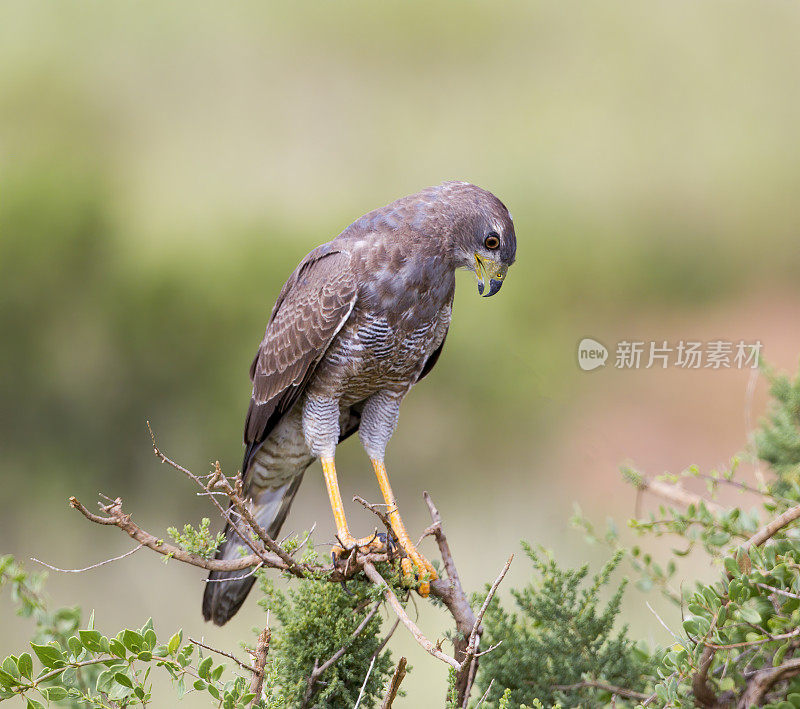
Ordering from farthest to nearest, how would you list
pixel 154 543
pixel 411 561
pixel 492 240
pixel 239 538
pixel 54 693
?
pixel 239 538
pixel 411 561
pixel 492 240
pixel 154 543
pixel 54 693

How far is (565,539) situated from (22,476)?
188 cm

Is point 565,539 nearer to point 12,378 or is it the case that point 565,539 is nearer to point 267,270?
point 267,270

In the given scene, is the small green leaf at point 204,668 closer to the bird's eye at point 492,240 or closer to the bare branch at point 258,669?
the bare branch at point 258,669

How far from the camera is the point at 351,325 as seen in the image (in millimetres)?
1164

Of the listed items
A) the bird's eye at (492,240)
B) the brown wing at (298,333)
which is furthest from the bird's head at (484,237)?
the brown wing at (298,333)

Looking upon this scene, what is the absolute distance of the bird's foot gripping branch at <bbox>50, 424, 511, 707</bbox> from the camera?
89cm

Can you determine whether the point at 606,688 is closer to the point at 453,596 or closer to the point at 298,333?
the point at 453,596

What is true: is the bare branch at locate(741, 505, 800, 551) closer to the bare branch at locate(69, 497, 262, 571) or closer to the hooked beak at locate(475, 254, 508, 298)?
the hooked beak at locate(475, 254, 508, 298)

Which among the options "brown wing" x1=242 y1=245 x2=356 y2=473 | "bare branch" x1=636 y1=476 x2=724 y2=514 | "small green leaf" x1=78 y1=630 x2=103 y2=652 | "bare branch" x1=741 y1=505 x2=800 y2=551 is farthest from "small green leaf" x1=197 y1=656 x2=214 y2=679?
"bare branch" x1=636 y1=476 x2=724 y2=514

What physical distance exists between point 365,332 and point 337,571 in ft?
1.12

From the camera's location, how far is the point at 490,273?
109cm

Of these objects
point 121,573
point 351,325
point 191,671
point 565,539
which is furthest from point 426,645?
point 121,573

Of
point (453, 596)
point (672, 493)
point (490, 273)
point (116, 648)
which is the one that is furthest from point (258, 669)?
point (672, 493)

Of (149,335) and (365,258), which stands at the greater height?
(149,335)
